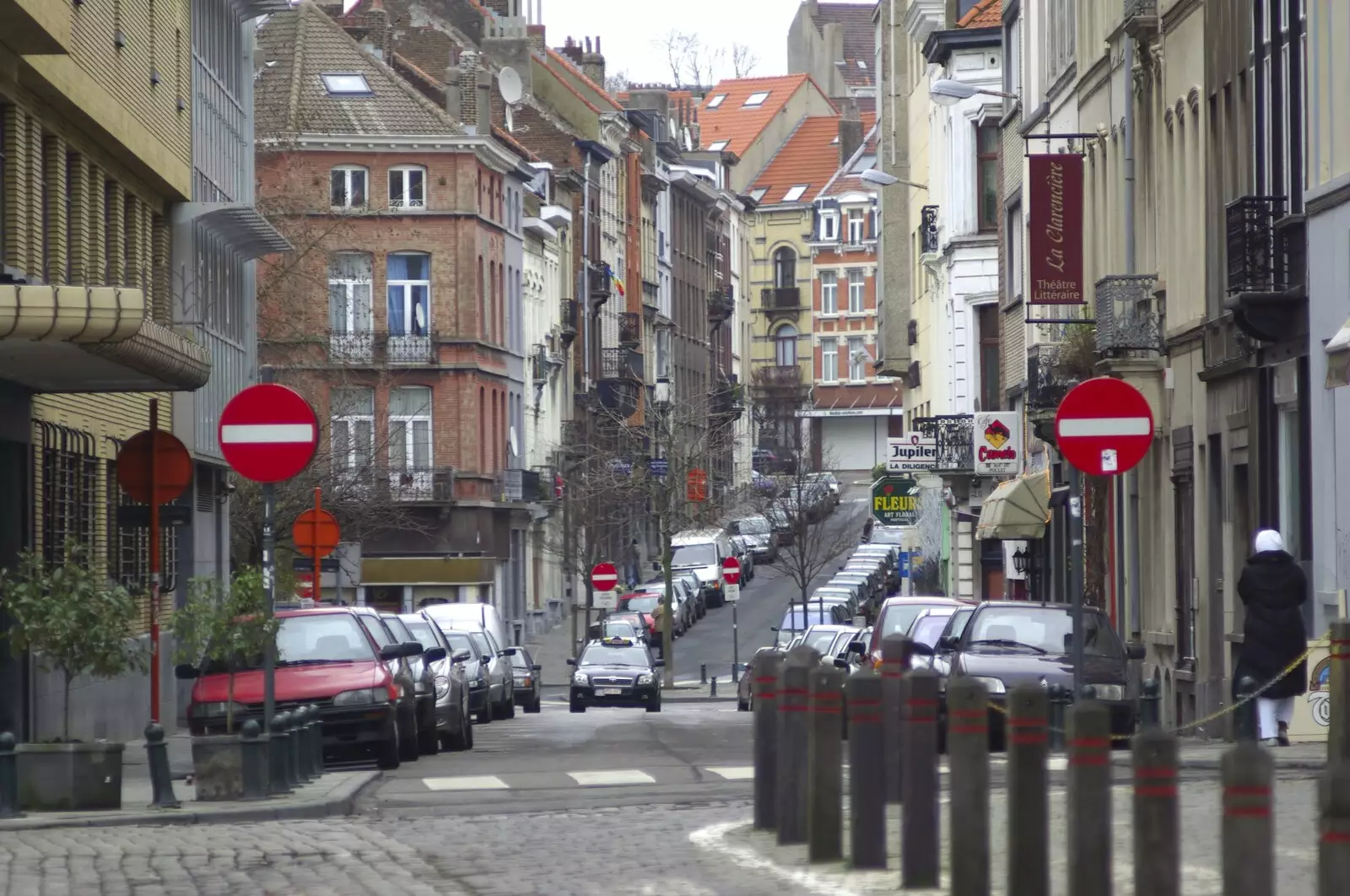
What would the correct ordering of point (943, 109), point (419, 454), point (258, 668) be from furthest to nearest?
1. point (419, 454)
2. point (943, 109)
3. point (258, 668)

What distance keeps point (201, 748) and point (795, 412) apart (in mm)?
126992

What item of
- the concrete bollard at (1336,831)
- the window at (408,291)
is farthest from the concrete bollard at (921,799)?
the window at (408,291)

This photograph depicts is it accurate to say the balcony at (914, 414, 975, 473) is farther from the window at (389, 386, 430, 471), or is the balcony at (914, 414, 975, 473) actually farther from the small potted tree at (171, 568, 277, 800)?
the small potted tree at (171, 568, 277, 800)

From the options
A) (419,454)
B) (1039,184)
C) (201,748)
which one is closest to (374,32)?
(419,454)

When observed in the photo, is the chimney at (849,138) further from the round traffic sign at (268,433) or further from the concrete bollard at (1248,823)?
the concrete bollard at (1248,823)

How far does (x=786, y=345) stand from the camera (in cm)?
15938

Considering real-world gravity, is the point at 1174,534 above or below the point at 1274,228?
below

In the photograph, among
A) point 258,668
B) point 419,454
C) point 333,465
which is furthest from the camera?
point 419,454

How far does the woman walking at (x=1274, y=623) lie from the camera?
71.4 ft

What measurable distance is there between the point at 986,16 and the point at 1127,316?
29.7 metres

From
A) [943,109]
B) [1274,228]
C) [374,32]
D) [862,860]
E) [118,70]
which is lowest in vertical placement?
[862,860]

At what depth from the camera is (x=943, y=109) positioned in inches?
2552

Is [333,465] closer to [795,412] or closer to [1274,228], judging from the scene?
[1274,228]

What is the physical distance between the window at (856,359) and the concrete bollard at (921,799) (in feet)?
463
